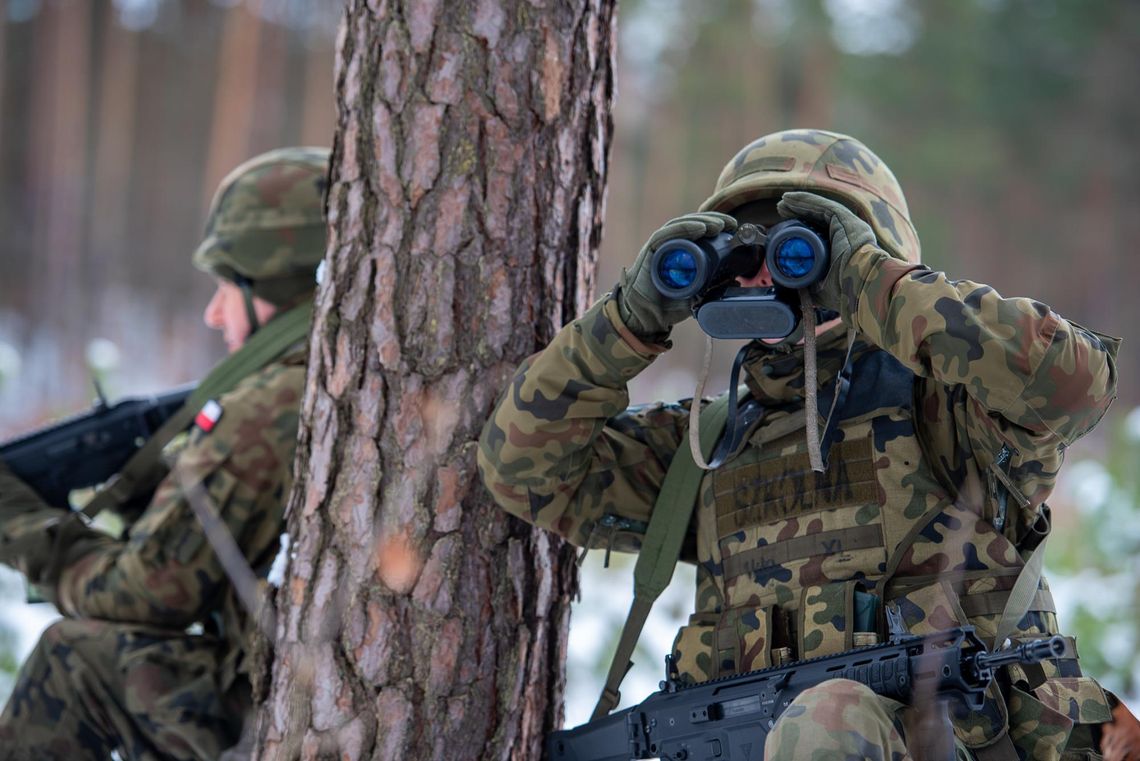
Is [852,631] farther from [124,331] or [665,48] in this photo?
[665,48]

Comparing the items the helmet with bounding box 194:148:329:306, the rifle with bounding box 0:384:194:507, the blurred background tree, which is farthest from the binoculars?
the blurred background tree

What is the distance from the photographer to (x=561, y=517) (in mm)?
2482

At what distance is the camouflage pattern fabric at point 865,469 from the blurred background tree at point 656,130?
23.9ft

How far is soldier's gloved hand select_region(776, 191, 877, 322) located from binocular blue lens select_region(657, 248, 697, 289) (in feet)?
0.65

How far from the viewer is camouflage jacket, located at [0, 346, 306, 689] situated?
3.07 metres

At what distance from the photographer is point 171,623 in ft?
10.4

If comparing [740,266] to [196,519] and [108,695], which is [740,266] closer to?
[196,519]

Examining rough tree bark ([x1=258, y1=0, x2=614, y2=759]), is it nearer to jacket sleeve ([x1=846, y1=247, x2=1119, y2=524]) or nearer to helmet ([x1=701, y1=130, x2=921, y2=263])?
helmet ([x1=701, y1=130, x2=921, y2=263])

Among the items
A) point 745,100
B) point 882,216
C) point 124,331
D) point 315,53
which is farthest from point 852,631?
point 745,100

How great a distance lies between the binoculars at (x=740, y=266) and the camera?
6.76 feet

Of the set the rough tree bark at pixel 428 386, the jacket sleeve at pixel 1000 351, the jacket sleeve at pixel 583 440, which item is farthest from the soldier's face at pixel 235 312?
the jacket sleeve at pixel 1000 351

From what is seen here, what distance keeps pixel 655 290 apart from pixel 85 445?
2.09 m

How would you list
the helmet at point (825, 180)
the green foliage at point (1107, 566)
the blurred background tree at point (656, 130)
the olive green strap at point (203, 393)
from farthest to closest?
the blurred background tree at point (656, 130) → the green foliage at point (1107, 566) → the olive green strap at point (203, 393) → the helmet at point (825, 180)

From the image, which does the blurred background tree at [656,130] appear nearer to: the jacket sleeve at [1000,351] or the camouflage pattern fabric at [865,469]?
the camouflage pattern fabric at [865,469]
